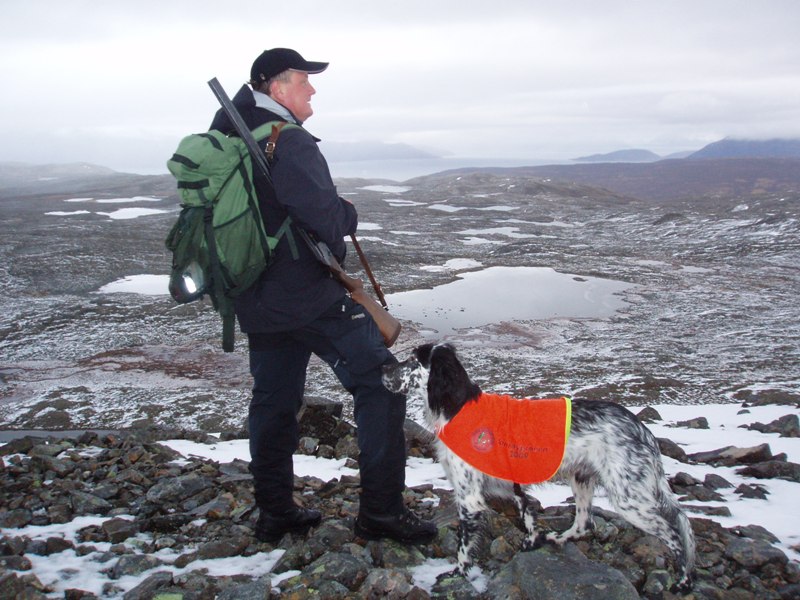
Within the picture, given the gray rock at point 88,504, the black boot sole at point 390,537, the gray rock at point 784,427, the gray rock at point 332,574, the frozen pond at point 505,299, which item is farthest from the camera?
the frozen pond at point 505,299

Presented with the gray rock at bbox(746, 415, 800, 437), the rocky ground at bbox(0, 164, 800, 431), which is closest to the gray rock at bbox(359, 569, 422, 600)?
the gray rock at bbox(746, 415, 800, 437)

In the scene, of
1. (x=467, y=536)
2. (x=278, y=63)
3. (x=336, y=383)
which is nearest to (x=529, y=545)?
(x=467, y=536)

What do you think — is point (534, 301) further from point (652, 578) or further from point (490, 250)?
point (652, 578)

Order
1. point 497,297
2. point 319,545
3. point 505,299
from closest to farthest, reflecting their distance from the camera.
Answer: point 319,545 < point 505,299 < point 497,297

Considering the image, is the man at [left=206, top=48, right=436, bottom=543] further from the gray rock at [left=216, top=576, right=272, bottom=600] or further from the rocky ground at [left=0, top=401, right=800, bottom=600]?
the gray rock at [left=216, top=576, right=272, bottom=600]

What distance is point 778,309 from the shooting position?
2259cm

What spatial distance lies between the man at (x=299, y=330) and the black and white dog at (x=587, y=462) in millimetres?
311

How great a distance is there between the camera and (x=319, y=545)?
4.67 meters

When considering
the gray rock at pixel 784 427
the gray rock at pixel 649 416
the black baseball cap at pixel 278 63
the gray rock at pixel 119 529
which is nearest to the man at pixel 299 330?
the black baseball cap at pixel 278 63

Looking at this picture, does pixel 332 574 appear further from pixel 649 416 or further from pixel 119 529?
pixel 649 416

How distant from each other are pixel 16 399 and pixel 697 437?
14140 mm

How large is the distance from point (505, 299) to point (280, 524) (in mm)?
19942

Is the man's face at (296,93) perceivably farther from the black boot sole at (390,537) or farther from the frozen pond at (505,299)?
the frozen pond at (505,299)

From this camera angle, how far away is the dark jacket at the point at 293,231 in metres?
3.89
